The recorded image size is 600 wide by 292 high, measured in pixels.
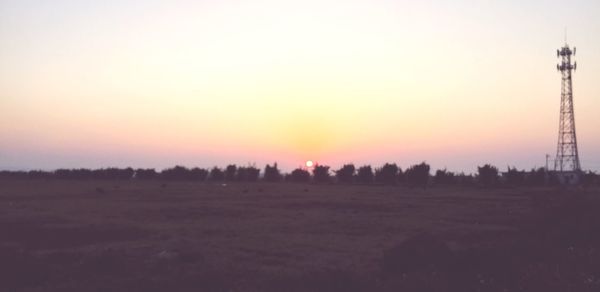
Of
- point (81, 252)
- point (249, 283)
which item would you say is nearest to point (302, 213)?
point (81, 252)

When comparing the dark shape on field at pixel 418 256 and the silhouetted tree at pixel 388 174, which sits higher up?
the silhouetted tree at pixel 388 174

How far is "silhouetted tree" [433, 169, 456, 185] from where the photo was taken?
101438 mm

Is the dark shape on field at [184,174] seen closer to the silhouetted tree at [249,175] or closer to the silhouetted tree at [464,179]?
the silhouetted tree at [249,175]

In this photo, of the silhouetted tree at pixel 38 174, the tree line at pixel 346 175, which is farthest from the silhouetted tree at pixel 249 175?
the silhouetted tree at pixel 38 174

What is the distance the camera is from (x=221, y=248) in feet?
65.7

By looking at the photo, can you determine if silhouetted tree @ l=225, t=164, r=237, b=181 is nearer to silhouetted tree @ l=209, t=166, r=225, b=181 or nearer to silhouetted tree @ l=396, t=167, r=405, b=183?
silhouetted tree @ l=209, t=166, r=225, b=181

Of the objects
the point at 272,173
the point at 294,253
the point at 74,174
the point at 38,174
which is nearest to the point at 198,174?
the point at 272,173

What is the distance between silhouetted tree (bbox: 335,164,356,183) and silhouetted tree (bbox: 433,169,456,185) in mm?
19186

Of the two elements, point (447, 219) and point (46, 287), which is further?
point (447, 219)

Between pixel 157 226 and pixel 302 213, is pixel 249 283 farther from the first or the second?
pixel 302 213

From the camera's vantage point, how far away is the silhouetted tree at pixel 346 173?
11579cm

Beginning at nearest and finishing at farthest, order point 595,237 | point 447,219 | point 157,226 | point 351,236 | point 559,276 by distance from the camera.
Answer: point 559,276, point 595,237, point 351,236, point 157,226, point 447,219

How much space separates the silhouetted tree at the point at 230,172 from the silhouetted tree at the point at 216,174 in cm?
198

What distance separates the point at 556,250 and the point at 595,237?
351 cm
